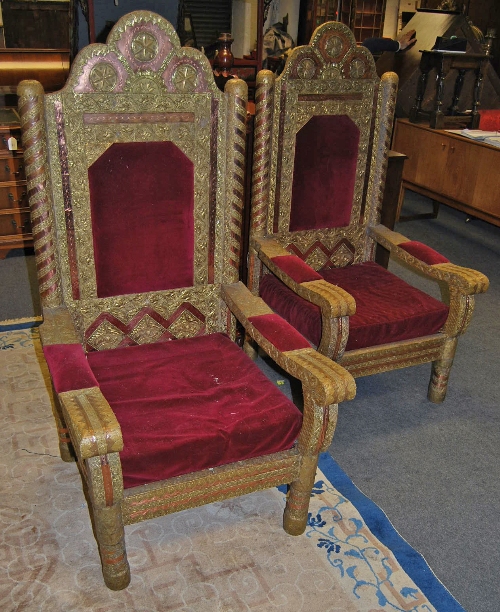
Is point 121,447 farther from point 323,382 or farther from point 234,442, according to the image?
point 323,382

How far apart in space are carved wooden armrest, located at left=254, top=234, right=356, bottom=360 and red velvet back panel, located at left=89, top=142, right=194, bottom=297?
46 centimetres

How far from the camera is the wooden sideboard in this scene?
4.52m

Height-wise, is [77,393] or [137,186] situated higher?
[137,186]

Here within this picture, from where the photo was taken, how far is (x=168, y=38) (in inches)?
76.4

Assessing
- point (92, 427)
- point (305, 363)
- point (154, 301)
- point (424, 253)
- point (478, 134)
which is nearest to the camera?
point (92, 427)

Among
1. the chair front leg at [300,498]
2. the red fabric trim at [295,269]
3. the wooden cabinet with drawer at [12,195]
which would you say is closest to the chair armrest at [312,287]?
the red fabric trim at [295,269]

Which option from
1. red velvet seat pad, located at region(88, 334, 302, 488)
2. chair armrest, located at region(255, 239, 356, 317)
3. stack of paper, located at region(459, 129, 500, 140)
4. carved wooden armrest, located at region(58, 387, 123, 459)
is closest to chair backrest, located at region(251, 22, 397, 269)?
chair armrest, located at region(255, 239, 356, 317)

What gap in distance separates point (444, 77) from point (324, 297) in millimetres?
3513

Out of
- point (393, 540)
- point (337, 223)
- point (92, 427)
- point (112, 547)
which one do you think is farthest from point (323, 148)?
point (112, 547)

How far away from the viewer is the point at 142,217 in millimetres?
2150

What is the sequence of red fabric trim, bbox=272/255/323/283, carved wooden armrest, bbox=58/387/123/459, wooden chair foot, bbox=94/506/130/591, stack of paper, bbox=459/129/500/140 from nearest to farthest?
carved wooden armrest, bbox=58/387/123/459 → wooden chair foot, bbox=94/506/130/591 → red fabric trim, bbox=272/255/323/283 → stack of paper, bbox=459/129/500/140

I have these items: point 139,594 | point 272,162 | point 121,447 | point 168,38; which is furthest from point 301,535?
point 168,38

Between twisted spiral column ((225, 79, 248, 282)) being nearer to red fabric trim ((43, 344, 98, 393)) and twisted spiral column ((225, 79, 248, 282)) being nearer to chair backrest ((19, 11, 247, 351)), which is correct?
chair backrest ((19, 11, 247, 351))

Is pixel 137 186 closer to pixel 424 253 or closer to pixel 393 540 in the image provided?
pixel 424 253
